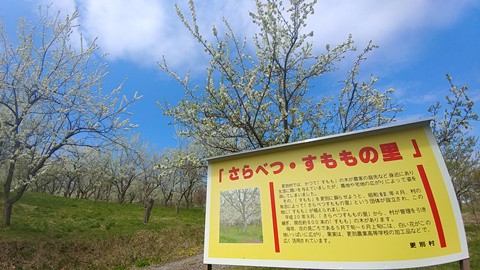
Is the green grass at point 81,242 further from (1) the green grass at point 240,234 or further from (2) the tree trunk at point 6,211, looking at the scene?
(1) the green grass at point 240,234

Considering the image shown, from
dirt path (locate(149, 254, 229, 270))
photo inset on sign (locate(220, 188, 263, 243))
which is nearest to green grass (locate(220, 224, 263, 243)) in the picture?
photo inset on sign (locate(220, 188, 263, 243))

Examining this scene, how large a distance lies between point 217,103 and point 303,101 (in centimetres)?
319

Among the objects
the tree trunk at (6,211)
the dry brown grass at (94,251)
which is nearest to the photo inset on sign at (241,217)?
the dry brown grass at (94,251)

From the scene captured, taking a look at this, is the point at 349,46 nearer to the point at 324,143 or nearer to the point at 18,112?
the point at 324,143

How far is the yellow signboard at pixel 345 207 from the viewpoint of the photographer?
145 inches

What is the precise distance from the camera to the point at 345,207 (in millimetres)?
4113

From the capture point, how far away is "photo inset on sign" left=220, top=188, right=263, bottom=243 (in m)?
4.79

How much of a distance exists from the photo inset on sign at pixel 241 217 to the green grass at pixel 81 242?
26.0 ft

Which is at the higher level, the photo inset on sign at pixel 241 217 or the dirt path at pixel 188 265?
the photo inset on sign at pixel 241 217

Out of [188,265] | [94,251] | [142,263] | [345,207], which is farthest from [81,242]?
[345,207]

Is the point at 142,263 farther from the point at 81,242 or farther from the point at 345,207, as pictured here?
the point at 345,207

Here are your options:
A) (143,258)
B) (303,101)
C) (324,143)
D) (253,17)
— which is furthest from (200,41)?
(143,258)

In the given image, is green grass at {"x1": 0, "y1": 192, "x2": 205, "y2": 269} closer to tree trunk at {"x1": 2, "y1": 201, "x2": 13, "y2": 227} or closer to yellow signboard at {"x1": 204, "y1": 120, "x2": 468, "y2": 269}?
tree trunk at {"x1": 2, "y1": 201, "x2": 13, "y2": 227}

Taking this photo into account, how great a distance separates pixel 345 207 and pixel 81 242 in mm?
13043
